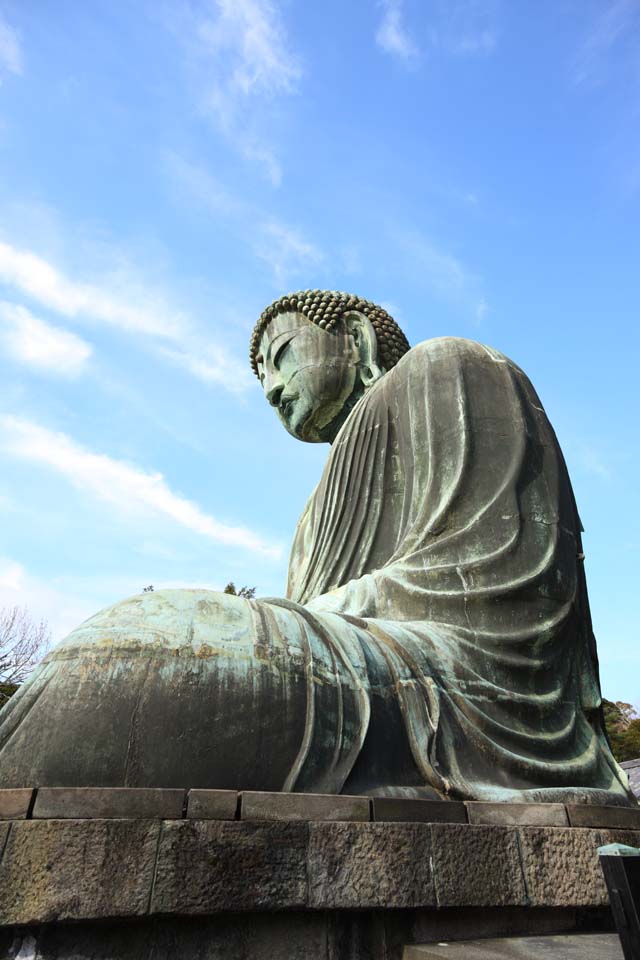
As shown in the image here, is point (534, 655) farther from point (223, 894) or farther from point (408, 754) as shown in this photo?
point (223, 894)

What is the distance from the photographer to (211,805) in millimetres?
2127

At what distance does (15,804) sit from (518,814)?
5.70 ft

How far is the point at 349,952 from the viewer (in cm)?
213

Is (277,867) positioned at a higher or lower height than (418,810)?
lower

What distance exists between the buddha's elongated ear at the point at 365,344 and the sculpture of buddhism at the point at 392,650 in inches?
44.1

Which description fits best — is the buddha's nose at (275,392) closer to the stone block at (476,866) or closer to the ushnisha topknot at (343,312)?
the ushnisha topknot at (343,312)

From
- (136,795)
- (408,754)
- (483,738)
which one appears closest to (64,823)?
(136,795)

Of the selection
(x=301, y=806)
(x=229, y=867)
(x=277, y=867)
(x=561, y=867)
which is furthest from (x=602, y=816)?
(x=229, y=867)

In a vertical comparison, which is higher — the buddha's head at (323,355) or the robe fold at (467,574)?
the buddha's head at (323,355)

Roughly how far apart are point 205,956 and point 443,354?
3.63m

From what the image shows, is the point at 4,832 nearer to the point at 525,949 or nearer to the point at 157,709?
the point at 157,709

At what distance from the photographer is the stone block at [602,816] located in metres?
2.69

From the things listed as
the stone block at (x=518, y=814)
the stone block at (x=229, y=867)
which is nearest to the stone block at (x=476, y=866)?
the stone block at (x=518, y=814)

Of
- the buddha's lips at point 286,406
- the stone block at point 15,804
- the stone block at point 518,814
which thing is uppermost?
the buddha's lips at point 286,406
